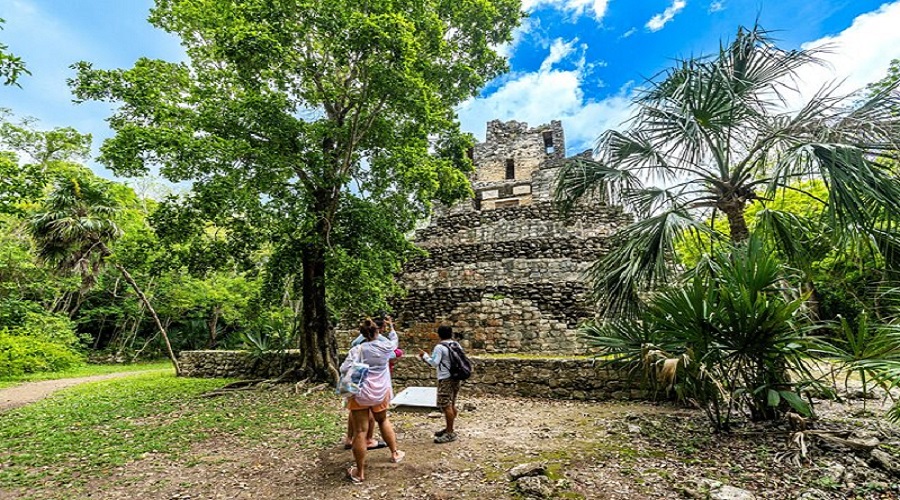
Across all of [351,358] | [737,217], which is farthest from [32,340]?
[737,217]

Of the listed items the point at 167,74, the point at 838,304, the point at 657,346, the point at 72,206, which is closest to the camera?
the point at 657,346

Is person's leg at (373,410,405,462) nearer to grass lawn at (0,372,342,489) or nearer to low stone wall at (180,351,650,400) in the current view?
grass lawn at (0,372,342,489)

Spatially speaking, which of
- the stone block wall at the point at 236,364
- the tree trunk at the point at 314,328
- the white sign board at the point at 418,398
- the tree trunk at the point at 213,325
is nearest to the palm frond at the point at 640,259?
the white sign board at the point at 418,398

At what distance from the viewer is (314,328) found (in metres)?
8.11

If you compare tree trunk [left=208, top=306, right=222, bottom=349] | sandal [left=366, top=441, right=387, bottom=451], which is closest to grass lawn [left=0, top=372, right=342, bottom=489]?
sandal [left=366, top=441, right=387, bottom=451]

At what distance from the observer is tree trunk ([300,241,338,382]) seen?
7984mm

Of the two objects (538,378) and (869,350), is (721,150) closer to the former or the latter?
(869,350)

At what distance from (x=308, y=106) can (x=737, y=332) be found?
761cm

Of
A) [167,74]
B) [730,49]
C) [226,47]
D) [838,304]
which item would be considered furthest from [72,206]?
[838,304]

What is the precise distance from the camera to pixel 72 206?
10.5m

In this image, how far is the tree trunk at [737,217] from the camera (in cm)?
513

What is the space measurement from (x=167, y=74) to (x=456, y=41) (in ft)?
18.5

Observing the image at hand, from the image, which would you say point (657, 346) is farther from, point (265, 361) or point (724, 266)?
point (265, 361)

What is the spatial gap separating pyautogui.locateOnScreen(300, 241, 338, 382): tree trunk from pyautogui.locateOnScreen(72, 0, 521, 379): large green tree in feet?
0.09
